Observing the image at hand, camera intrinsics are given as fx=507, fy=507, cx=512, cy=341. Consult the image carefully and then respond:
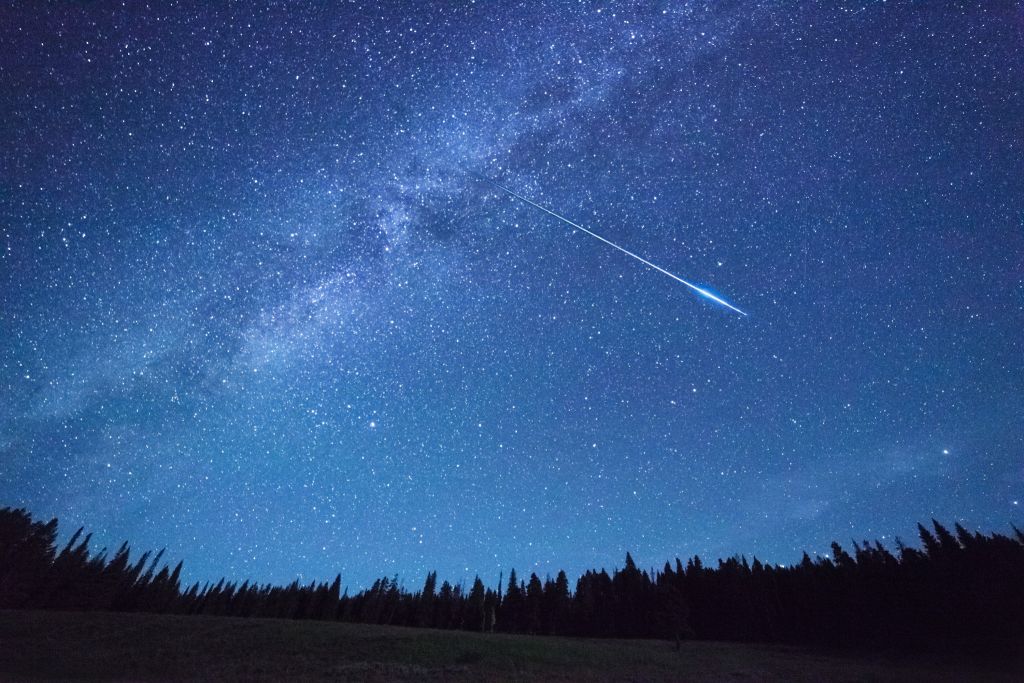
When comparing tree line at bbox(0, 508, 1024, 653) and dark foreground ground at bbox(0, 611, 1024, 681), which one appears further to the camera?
tree line at bbox(0, 508, 1024, 653)

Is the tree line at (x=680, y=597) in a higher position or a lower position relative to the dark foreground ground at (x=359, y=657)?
higher

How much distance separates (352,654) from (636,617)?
65.1 meters

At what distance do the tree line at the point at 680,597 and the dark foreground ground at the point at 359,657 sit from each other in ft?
43.9

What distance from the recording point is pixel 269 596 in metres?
99.8

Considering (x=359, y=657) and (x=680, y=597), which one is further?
(x=680, y=597)

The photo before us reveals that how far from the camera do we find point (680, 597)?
76125mm

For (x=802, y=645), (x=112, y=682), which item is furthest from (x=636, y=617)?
(x=112, y=682)

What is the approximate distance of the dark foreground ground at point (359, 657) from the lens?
118ft

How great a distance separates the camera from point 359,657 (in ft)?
135

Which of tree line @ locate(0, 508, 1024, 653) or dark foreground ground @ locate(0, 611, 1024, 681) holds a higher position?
tree line @ locate(0, 508, 1024, 653)

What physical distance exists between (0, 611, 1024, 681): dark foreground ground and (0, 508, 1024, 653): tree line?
13.4 metres

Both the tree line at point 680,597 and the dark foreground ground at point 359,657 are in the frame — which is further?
the tree line at point 680,597

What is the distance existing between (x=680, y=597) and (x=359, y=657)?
2084 inches

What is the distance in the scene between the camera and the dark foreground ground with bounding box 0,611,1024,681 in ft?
118
